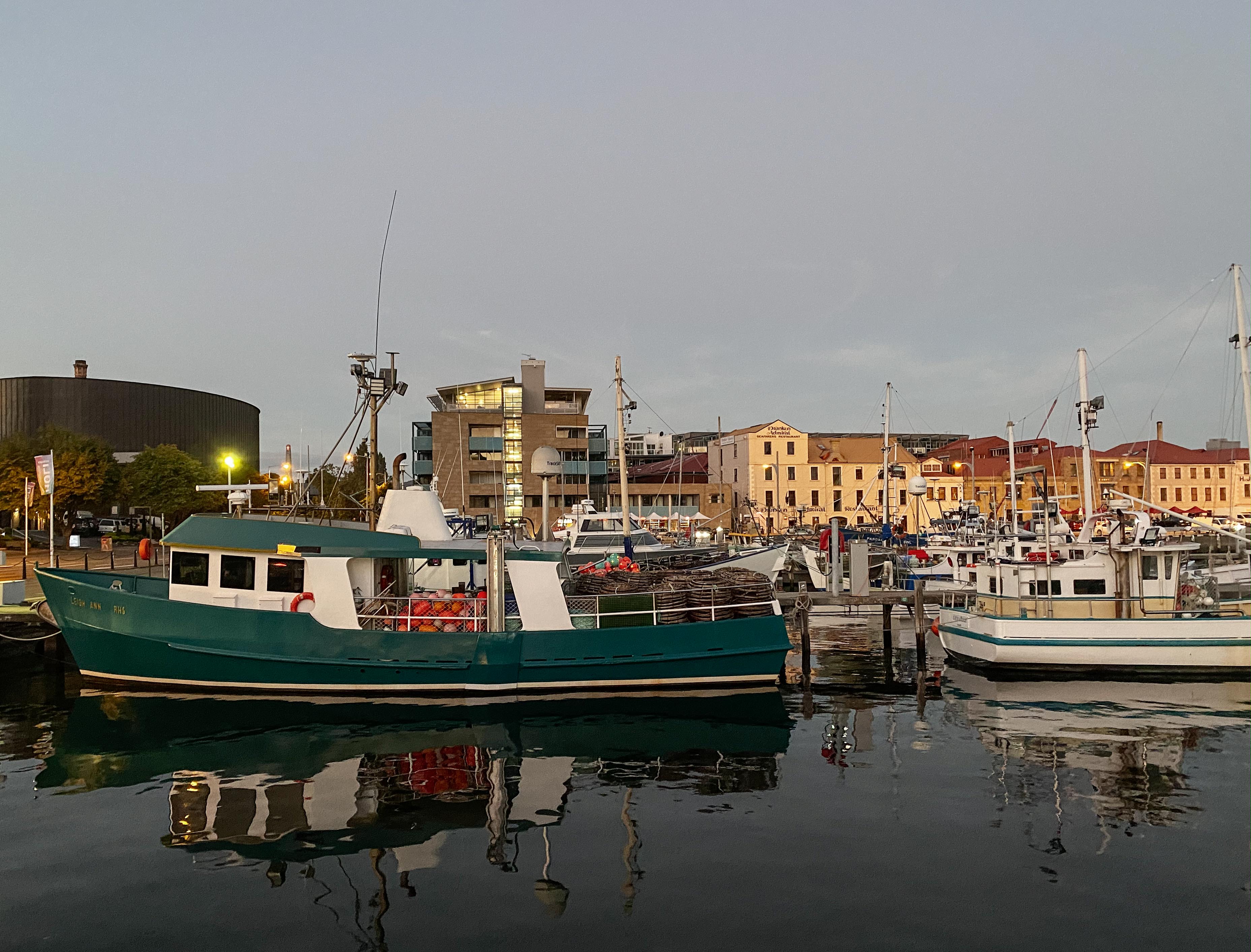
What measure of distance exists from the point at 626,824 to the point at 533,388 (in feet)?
245

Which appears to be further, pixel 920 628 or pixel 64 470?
pixel 64 470

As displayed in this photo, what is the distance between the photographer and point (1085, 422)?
2475cm

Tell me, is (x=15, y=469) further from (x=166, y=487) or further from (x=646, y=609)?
(x=646, y=609)

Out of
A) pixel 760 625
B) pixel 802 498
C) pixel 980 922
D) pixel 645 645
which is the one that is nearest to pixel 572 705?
pixel 645 645

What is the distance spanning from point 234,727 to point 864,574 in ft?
59.9

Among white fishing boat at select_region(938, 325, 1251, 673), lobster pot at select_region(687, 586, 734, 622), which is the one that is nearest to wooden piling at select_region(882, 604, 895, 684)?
white fishing boat at select_region(938, 325, 1251, 673)

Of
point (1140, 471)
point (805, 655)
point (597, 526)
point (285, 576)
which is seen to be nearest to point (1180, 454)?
point (1140, 471)

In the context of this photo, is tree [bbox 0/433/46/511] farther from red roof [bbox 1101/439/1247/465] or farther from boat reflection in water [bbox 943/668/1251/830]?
red roof [bbox 1101/439/1247/465]

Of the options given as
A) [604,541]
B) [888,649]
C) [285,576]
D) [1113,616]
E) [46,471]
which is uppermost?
[46,471]

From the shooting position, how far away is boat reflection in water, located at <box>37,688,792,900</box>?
36.2 ft

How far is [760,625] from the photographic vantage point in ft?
A: 62.8

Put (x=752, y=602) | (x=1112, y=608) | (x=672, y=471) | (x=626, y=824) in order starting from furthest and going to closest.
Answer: (x=672, y=471) < (x=1112, y=608) < (x=752, y=602) < (x=626, y=824)

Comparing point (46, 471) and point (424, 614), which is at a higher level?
point (46, 471)

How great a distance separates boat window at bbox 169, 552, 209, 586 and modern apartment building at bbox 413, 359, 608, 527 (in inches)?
2201
